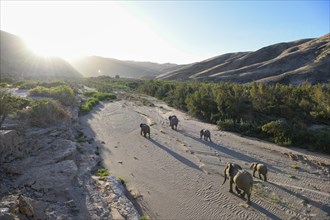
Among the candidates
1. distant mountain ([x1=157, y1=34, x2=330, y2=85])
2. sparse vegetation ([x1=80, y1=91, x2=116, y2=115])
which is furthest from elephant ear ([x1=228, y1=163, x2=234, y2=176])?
distant mountain ([x1=157, y1=34, x2=330, y2=85])

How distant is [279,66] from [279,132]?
43.7 meters

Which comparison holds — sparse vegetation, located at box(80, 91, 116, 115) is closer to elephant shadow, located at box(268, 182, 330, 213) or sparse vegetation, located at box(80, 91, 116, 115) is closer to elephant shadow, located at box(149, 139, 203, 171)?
elephant shadow, located at box(149, 139, 203, 171)

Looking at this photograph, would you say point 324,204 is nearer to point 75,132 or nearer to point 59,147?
point 59,147

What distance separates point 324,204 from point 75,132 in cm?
1435

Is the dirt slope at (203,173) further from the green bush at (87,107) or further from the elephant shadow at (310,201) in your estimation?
the green bush at (87,107)

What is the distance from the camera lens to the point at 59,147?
13.8 meters

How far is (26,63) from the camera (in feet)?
245

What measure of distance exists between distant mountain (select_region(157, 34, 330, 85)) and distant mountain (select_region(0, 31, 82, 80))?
1257 inches

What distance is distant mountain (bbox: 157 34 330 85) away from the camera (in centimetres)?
5006

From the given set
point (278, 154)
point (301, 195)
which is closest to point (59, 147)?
Answer: point (301, 195)

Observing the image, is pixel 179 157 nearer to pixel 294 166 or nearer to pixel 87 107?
pixel 294 166

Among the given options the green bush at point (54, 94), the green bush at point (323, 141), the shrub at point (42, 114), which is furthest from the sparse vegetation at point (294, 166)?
the green bush at point (54, 94)

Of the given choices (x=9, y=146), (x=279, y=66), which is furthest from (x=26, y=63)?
(x=9, y=146)

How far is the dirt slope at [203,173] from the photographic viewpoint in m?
11.2
